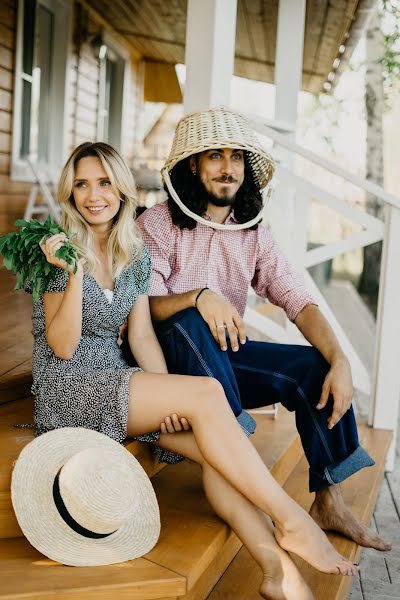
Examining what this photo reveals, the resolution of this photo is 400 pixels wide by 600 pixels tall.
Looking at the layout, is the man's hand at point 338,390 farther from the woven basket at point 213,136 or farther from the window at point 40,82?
the window at point 40,82

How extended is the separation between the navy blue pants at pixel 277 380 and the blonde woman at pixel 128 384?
12 cm

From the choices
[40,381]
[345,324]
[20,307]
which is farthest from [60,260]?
[345,324]

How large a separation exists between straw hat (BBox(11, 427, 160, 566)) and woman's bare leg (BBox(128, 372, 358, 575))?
0.64 feet

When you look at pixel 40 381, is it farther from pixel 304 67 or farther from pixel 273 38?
pixel 304 67

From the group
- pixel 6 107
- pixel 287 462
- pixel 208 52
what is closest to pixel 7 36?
pixel 6 107

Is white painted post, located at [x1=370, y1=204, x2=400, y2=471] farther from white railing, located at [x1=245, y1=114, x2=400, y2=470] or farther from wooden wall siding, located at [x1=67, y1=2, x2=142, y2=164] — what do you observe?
wooden wall siding, located at [x1=67, y1=2, x2=142, y2=164]

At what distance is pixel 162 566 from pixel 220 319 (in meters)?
0.76

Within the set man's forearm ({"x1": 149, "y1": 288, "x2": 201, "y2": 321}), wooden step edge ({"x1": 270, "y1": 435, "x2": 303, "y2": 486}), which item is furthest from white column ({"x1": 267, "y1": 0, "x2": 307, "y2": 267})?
man's forearm ({"x1": 149, "y1": 288, "x2": 201, "y2": 321})

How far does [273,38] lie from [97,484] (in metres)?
6.59

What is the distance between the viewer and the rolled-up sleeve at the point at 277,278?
2770 millimetres

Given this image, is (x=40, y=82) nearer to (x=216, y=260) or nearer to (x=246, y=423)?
(x=216, y=260)

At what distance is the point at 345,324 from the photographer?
9203 mm

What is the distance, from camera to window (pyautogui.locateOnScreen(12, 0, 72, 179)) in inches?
238

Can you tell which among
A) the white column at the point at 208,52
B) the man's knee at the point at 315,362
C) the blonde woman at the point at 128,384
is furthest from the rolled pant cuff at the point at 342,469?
the white column at the point at 208,52
